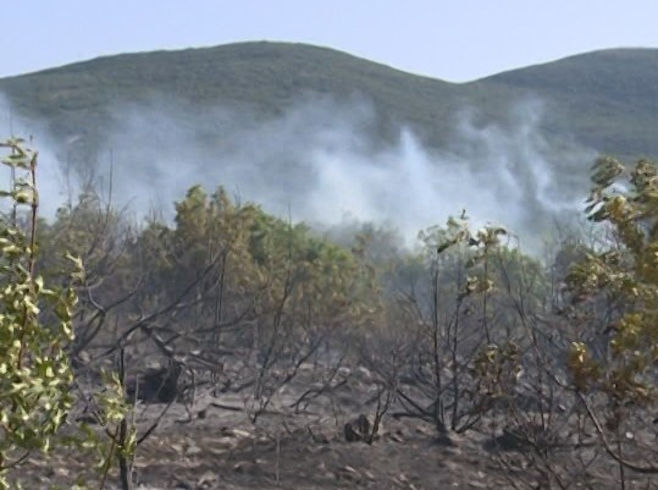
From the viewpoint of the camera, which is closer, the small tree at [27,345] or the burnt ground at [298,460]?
the small tree at [27,345]

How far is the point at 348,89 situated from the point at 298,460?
109 m

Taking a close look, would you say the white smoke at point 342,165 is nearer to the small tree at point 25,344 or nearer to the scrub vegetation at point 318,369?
the scrub vegetation at point 318,369

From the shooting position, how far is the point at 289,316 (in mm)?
23469

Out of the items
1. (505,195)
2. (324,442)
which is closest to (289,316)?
(324,442)

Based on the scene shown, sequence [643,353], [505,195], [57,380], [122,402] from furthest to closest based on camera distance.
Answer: [505,195] < [643,353] < [122,402] < [57,380]

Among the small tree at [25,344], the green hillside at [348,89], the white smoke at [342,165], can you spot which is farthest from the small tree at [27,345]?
the green hillside at [348,89]

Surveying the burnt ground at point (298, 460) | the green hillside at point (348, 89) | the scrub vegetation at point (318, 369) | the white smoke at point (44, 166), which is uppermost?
the green hillside at point (348, 89)

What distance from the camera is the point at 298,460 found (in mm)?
11836

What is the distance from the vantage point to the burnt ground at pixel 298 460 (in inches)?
424

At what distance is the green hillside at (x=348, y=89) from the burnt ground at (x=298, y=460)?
90.2 m

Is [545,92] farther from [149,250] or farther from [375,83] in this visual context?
[149,250]

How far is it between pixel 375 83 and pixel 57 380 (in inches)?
4745

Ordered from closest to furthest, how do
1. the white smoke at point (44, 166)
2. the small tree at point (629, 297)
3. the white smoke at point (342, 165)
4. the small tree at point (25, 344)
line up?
the small tree at point (25, 344) → the small tree at point (629, 297) → the white smoke at point (44, 166) → the white smoke at point (342, 165)

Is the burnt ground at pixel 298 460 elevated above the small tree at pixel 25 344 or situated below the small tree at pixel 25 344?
below
